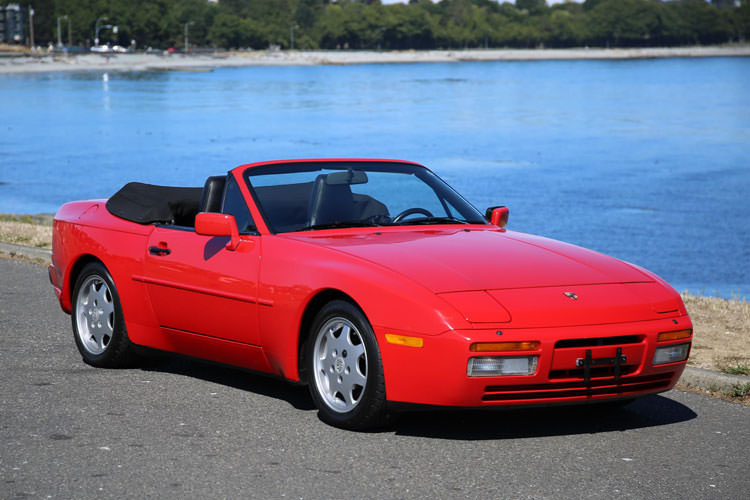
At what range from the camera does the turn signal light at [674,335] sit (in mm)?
5332

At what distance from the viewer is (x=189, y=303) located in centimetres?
632

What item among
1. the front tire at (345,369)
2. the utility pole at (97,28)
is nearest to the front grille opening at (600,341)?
the front tire at (345,369)

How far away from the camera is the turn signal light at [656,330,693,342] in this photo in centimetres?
533

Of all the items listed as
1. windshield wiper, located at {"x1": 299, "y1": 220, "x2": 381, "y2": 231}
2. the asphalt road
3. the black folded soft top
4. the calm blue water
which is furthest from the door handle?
the calm blue water

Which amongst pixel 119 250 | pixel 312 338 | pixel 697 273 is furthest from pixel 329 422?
pixel 697 273

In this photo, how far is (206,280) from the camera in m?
6.17

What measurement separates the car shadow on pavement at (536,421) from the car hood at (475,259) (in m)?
0.67

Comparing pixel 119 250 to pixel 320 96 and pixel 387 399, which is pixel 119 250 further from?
pixel 320 96

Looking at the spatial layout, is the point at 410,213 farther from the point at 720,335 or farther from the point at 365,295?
Answer: the point at 720,335

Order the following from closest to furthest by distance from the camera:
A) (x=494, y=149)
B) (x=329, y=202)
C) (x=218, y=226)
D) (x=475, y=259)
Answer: (x=475, y=259) → (x=218, y=226) → (x=329, y=202) → (x=494, y=149)

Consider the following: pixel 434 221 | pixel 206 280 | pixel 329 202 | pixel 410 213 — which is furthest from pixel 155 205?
pixel 434 221

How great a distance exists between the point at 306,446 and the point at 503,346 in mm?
1059

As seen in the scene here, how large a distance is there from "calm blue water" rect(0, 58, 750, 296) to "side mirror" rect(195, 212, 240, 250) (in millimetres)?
14645

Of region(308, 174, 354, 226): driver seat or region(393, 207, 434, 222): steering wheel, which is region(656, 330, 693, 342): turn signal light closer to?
region(393, 207, 434, 222): steering wheel
